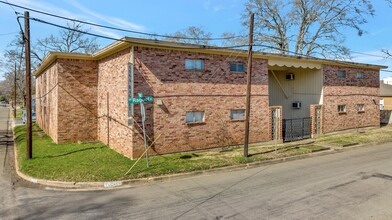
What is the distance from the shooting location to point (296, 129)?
1817 cm

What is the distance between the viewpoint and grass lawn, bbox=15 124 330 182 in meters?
9.84

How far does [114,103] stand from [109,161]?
3.27 metres

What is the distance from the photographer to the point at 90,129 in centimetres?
1641

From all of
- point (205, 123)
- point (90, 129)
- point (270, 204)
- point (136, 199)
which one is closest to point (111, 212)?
point (136, 199)

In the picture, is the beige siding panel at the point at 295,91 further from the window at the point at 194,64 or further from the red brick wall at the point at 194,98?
the window at the point at 194,64

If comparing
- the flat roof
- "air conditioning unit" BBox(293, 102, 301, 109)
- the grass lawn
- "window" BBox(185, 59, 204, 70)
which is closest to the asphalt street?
the grass lawn

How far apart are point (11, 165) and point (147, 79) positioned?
6.80 meters

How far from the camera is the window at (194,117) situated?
524 inches

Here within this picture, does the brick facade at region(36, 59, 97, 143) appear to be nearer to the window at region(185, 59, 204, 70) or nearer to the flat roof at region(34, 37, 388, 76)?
the flat roof at region(34, 37, 388, 76)

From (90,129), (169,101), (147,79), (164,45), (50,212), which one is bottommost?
(50,212)

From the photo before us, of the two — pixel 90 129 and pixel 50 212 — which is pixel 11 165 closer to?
pixel 90 129

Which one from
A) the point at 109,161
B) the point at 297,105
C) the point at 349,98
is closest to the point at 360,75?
the point at 349,98

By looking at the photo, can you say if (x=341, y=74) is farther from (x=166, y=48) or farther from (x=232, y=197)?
(x=232, y=197)

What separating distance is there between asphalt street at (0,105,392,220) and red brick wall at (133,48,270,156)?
3210mm
